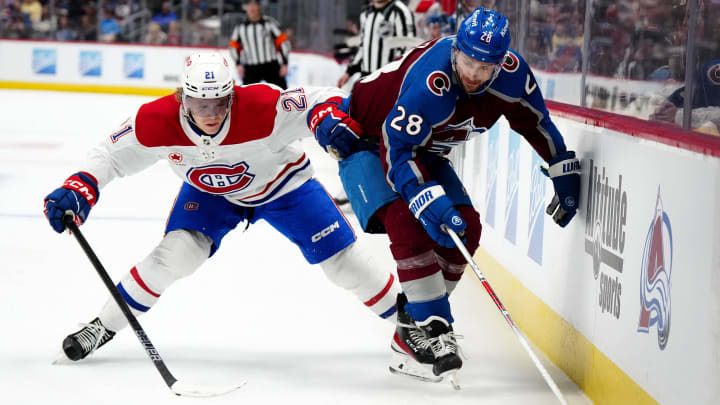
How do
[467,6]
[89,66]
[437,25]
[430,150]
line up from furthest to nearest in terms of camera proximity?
[89,66], [437,25], [467,6], [430,150]

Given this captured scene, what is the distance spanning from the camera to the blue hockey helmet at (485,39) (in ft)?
8.73

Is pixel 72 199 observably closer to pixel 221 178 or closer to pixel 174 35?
pixel 221 178

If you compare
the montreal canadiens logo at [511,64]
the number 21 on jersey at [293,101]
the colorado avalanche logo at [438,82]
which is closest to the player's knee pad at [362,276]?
the number 21 on jersey at [293,101]

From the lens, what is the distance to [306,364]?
11.1 feet

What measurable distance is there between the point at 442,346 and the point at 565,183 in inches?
26.2

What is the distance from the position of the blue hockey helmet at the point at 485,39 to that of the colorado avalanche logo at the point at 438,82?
0.12 m

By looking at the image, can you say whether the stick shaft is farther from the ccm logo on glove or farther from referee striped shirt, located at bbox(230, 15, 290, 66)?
referee striped shirt, located at bbox(230, 15, 290, 66)

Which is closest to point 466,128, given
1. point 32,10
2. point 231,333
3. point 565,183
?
point 565,183

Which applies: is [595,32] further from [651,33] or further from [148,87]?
[148,87]

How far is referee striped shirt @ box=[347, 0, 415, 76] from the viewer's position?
665cm

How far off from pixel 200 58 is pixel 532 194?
4.65 feet

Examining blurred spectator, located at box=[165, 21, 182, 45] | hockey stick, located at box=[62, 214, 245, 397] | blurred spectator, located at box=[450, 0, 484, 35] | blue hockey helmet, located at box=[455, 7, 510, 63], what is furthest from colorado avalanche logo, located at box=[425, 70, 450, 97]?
blurred spectator, located at box=[165, 21, 182, 45]

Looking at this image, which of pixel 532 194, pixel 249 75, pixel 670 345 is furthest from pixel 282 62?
pixel 670 345

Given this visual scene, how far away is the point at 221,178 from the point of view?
3195mm
